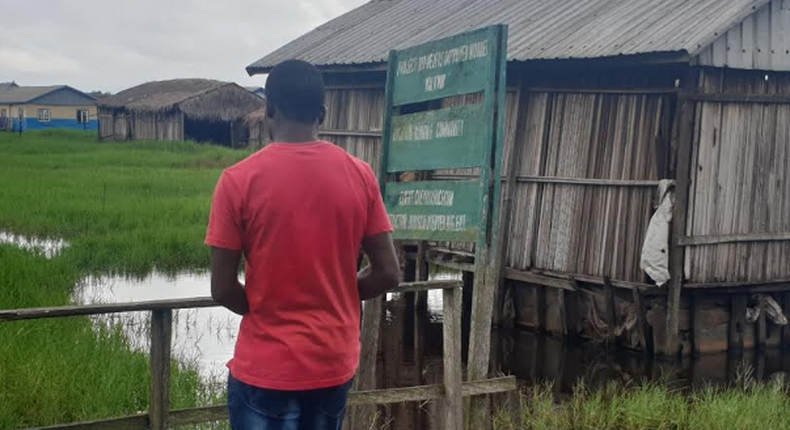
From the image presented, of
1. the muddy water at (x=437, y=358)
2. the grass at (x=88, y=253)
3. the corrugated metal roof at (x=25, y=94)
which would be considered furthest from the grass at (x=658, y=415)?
the corrugated metal roof at (x=25, y=94)

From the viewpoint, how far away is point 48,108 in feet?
238

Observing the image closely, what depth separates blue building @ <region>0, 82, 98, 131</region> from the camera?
234ft

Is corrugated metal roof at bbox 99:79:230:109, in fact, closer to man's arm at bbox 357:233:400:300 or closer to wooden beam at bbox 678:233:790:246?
wooden beam at bbox 678:233:790:246

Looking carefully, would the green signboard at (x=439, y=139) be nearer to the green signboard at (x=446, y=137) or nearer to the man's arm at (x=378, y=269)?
the green signboard at (x=446, y=137)

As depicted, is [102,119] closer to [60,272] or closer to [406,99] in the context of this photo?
[60,272]

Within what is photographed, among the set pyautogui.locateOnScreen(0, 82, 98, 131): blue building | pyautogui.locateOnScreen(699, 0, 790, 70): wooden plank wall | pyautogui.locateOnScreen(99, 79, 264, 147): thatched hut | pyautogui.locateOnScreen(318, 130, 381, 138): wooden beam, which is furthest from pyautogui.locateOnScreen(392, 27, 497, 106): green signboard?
pyautogui.locateOnScreen(0, 82, 98, 131): blue building

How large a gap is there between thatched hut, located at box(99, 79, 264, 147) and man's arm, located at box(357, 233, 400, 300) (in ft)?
134

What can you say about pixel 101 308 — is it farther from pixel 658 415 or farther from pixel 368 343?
pixel 658 415

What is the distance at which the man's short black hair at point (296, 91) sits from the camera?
3215mm

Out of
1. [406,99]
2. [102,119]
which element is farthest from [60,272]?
[102,119]

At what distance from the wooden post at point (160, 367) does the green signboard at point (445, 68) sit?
5.98 feet

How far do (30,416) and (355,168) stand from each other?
14.3ft

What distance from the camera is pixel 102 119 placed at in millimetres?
50688

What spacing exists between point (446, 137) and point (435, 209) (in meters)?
0.38
